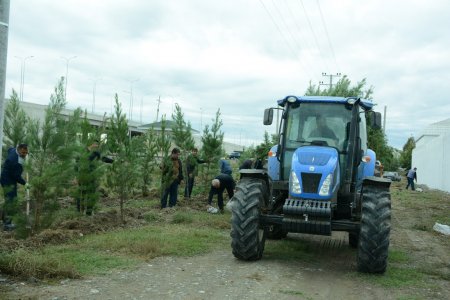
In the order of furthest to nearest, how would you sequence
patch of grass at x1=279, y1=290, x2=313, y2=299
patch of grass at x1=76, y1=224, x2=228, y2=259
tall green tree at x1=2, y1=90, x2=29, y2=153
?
tall green tree at x1=2, y1=90, x2=29, y2=153 → patch of grass at x1=76, y1=224, x2=228, y2=259 → patch of grass at x1=279, y1=290, x2=313, y2=299

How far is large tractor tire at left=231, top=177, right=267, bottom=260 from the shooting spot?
24.3ft

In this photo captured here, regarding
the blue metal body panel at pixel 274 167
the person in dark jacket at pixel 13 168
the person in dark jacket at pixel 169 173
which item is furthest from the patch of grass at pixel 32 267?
the person in dark jacket at pixel 169 173

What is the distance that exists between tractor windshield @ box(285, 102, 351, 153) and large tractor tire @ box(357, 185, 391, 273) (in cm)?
125

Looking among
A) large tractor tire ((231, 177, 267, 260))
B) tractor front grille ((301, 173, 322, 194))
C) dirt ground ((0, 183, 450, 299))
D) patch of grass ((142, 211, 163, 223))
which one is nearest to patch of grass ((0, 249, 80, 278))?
dirt ground ((0, 183, 450, 299))

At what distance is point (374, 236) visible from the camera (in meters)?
7.07

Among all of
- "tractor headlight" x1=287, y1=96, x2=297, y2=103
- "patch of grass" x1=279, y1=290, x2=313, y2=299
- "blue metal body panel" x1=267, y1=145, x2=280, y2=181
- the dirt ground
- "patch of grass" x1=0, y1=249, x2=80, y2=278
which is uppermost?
"tractor headlight" x1=287, y1=96, x2=297, y2=103

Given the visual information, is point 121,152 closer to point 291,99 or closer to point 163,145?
point 163,145

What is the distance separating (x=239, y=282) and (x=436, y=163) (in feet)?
105

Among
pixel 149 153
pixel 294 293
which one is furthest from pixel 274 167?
pixel 149 153

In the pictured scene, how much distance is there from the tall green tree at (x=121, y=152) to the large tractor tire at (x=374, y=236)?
557 centimetres

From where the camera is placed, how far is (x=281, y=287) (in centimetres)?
637

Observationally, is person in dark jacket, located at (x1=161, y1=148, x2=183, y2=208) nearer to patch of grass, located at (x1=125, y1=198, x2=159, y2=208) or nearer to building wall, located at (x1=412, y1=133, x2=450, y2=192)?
patch of grass, located at (x1=125, y1=198, x2=159, y2=208)

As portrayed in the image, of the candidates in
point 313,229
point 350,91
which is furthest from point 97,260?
point 350,91

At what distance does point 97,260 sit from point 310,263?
347cm
